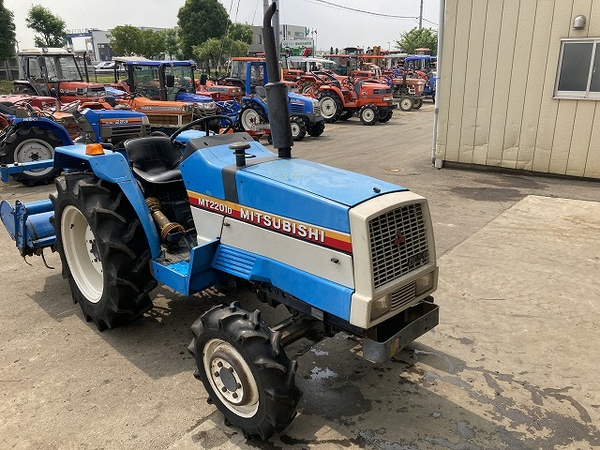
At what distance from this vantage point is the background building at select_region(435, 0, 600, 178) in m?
8.20

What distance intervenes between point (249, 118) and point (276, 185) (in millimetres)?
10907

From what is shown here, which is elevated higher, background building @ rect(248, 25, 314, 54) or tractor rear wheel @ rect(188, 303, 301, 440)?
background building @ rect(248, 25, 314, 54)

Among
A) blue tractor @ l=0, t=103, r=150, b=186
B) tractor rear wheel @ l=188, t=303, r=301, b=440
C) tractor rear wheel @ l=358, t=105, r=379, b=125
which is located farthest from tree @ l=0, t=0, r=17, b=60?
tractor rear wheel @ l=188, t=303, r=301, b=440

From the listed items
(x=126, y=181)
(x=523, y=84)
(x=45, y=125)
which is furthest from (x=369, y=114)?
(x=126, y=181)

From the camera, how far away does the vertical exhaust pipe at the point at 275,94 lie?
3104 millimetres

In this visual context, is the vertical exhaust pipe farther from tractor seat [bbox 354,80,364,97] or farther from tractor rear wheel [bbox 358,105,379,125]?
tractor seat [bbox 354,80,364,97]

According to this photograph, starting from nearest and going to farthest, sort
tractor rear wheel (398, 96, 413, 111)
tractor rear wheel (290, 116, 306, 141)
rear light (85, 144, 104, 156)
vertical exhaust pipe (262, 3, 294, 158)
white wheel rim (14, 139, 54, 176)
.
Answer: vertical exhaust pipe (262, 3, 294, 158)
rear light (85, 144, 104, 156)
white wheel rim (14, 139, 54, 176)
tractor rear wheel (290, 116, 306, 141)
tractor rear wheel (398, 96, 413, 111)

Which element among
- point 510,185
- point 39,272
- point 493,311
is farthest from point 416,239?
point 510,185

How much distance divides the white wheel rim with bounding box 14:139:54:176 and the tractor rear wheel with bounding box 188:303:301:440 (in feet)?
22.4

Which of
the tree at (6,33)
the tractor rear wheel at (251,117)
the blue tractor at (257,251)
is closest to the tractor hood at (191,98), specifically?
the tractor rear wheel at (251,117)

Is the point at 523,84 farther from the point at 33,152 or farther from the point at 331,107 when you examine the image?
the point at 331,107

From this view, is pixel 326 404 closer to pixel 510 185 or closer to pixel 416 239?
pixel 416 239

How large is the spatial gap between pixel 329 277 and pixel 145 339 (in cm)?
178

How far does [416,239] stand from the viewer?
289cm
